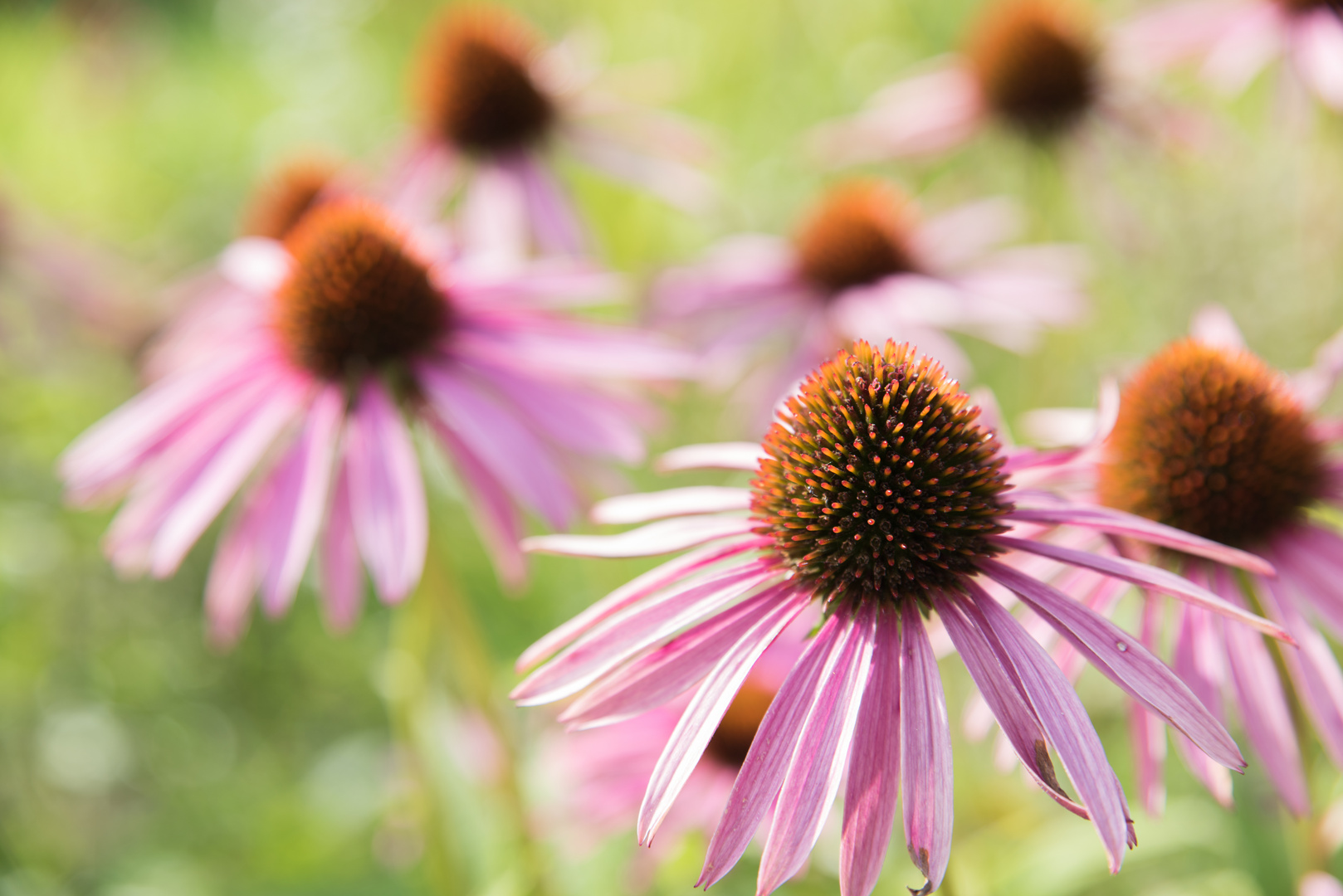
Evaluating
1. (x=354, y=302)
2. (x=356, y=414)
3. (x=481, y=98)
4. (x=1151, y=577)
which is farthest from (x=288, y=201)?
(x=1151, y=577)

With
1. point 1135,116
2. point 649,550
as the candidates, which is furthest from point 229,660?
point 1135,116

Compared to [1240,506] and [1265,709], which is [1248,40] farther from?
[1265,709]

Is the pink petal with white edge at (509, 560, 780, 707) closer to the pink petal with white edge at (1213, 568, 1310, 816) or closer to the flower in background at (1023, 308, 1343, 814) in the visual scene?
the flower in background at (1023, 308, 1343, 814)

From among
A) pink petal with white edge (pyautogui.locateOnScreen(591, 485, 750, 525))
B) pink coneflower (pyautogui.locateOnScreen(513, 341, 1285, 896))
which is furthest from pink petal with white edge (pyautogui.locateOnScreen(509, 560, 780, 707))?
pink petal with white edge (pyautogui.locateOnScreen(591, 485, 750, 525))

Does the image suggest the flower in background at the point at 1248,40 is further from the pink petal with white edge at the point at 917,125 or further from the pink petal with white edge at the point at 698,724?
the pink petal with white edge at the point at 698,724

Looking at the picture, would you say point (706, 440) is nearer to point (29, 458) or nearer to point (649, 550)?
point (29, 458)
